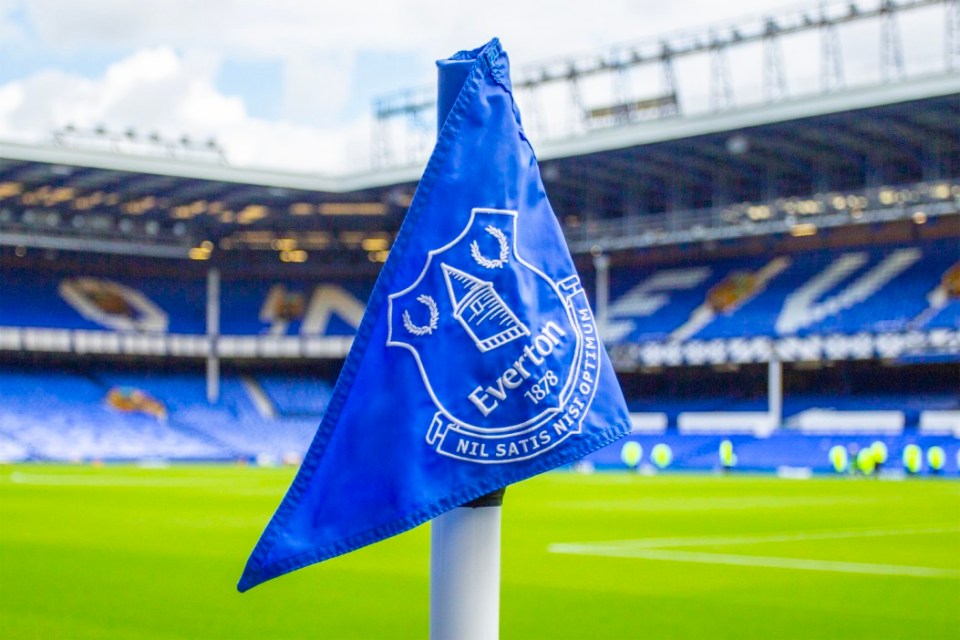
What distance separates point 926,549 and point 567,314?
1367 centimetres

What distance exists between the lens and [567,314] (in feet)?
11.1

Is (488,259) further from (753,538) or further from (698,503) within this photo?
(698,503)

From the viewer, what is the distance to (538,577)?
1230cm

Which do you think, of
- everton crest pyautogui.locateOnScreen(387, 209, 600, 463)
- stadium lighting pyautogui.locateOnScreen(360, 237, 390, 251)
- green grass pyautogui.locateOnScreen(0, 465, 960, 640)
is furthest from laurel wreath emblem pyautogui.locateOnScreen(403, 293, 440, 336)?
stadium lighting pyautogui.locateOnScreen(360, 237, 390, 251)

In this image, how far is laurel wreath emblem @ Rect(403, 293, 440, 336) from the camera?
329cm

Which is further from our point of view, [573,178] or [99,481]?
[573,178]

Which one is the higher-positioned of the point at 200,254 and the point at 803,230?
the point at 803,230

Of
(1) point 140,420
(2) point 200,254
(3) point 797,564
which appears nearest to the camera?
(3) point 797,564

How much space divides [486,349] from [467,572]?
1.77 ft

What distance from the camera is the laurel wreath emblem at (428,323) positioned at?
3.29 metres

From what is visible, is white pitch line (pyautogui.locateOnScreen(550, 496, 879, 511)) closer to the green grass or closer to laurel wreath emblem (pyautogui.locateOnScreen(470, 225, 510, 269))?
the green grass

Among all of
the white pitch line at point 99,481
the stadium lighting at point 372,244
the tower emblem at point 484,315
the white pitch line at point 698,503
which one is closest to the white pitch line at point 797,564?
the white pitch line at point 698,503

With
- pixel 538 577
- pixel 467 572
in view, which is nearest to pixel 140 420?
pixel 538 577

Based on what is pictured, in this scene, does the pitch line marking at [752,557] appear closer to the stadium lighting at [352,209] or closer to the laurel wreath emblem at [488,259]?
the laurel wreath emblem at [488,259]
